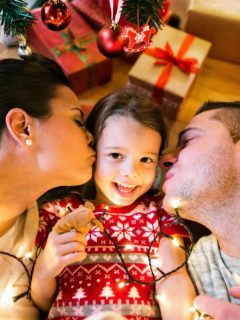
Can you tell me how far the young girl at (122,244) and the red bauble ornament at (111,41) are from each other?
0.22 m

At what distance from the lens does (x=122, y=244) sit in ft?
3.79

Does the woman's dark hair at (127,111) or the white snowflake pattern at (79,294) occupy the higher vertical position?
the woman's dark hair at (127,111)

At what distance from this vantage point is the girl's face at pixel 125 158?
3.55ft

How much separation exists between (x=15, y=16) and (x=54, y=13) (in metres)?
0.11

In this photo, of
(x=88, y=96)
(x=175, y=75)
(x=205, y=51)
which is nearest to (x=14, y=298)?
(x=88, y=96)

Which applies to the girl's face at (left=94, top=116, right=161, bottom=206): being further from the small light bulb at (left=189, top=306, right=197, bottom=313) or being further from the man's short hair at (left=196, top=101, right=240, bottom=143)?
the small light bulb at (left=189, top=306, right=197, bottom=313)

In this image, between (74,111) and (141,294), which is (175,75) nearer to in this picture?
(74,111)

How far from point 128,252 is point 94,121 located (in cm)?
49

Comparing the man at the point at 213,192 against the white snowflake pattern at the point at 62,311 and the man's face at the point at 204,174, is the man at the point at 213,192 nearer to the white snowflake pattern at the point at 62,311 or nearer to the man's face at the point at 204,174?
the man's face at the point at 204,174

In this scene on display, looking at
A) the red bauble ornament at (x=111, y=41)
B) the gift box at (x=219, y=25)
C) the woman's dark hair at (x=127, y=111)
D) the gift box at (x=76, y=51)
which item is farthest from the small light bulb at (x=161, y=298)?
the gift box at (x=219, y=25)

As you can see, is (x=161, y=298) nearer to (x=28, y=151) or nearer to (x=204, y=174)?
(x=204, y=174)

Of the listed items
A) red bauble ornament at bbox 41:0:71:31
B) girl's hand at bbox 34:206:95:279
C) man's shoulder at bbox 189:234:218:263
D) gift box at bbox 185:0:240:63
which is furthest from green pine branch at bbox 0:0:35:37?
gift box at bbox 185:0:240:63

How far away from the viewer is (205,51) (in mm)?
1657

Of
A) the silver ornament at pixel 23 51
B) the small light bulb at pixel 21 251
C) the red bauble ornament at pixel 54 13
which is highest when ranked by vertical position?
the red bauble ornament at pixel 54 13
